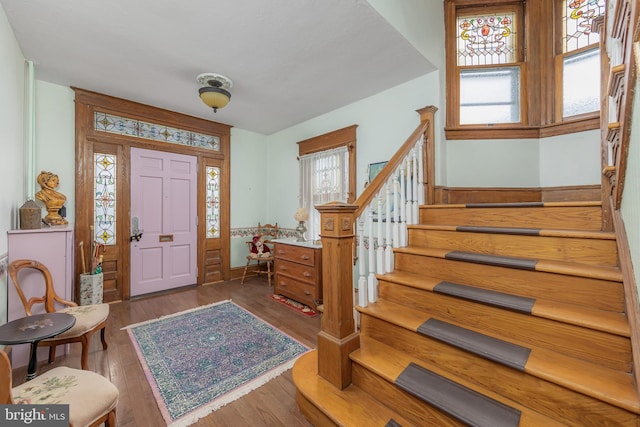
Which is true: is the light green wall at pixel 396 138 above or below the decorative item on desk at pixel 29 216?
above

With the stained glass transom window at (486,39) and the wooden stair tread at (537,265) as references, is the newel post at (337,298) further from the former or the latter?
the stained glass transom window at (486,39)

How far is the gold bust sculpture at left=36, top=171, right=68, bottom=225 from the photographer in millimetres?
2852

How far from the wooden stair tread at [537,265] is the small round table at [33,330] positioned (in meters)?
2.48

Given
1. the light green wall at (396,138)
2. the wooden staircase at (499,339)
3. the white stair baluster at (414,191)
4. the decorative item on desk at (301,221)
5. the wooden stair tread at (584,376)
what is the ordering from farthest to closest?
the decorative item on desk at (301,221) → the white stair baluster at (414,191) → the light green wall at (396,138) → the wooden staircase at (499,339) → the wooden stair tread at (584,376)

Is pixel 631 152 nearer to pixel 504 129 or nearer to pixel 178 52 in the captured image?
pixel 504 129

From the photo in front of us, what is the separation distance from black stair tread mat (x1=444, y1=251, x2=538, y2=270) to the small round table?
2.62 metres

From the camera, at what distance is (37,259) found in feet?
7.44

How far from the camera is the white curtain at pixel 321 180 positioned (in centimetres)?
392

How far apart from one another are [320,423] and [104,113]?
4.46 meters

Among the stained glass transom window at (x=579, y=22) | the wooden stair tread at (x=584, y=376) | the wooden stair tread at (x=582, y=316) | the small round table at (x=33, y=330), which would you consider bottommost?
the small round table at (x=33, y=330)

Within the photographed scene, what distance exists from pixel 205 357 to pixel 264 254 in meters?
2.28

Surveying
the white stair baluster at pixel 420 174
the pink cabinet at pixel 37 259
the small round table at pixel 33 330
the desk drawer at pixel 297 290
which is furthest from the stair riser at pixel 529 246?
the pink cabinet at pixel 37 259

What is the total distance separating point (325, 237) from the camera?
64.3 inches

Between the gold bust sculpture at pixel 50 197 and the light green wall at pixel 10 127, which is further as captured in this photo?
the gold bust sculpture at pixel 50 197
